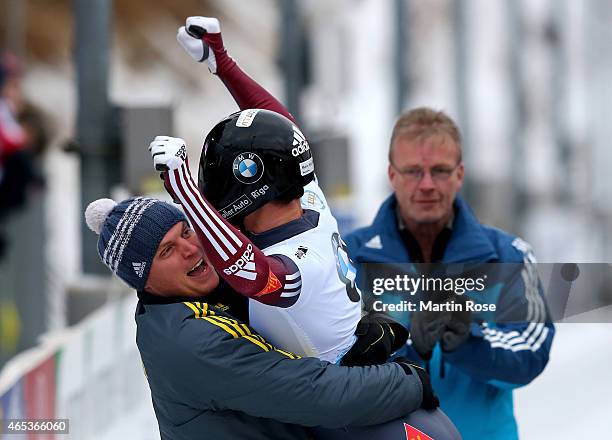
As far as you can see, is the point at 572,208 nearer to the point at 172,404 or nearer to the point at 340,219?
Result: the point at 340,219

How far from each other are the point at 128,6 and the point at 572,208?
1170 cm

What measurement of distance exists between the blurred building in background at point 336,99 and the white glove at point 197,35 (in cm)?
147

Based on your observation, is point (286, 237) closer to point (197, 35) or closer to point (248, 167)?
point (248, 167)

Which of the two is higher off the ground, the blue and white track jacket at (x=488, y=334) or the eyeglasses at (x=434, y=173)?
the eyeglasses at (x=434, y=173)

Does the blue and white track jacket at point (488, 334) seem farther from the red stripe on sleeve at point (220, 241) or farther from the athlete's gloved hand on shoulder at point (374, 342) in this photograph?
the red stripe on sleeve at point (220, 241)

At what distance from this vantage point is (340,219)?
8.40 meters

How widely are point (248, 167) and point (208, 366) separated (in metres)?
0.47

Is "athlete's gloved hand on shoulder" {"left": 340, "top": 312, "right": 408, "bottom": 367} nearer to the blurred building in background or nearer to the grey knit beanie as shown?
the grey knit beanie

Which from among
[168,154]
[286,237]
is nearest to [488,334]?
[286,237]

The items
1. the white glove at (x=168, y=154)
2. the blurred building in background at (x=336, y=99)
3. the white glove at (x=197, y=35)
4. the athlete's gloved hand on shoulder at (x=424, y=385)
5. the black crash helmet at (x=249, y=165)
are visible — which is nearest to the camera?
the white glove at (x=168, y=154)

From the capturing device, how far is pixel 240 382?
272 centimetres

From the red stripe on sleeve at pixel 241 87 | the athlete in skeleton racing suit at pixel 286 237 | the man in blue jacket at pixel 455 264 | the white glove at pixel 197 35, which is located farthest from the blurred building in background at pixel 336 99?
the athlete in skeleton racing suit at pixel 286 237

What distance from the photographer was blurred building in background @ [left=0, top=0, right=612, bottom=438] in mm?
6234

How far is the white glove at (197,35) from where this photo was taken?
3344 mm
